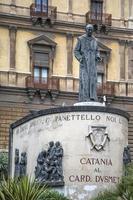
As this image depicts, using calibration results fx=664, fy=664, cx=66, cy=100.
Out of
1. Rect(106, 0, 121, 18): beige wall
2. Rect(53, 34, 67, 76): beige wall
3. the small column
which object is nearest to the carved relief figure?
the small column

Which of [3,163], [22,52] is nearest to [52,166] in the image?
[3,163]

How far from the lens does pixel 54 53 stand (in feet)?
133

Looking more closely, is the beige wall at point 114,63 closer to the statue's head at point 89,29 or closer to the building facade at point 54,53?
the building facade at point 54,53

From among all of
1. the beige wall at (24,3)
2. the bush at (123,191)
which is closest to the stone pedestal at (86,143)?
the bush at (123,191)

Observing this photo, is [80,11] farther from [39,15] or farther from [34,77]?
[34,77]

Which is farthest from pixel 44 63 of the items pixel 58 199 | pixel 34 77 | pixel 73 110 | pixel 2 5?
pixel 58 199

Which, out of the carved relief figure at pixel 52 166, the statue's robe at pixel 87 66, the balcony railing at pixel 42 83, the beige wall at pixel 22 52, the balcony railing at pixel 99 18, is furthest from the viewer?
the balcony railing at pixel 99 18

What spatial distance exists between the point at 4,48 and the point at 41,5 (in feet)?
13.0

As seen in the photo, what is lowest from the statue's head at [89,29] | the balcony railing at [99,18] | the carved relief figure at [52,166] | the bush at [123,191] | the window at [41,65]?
the bush at [123,191]

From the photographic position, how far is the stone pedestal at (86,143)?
1856 cm

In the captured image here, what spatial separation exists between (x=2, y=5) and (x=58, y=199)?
26427 millimetres

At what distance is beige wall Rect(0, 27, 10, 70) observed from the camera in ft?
129

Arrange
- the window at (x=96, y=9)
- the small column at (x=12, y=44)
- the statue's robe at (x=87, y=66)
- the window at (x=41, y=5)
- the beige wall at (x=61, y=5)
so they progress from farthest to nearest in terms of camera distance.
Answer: the window at (x=96, y=9) → the beige wall at (x=61, y=5) → the window at (x=41, y=5) → the small column at (x=12, y=44) → the statue's robe at (x=87, y=66)

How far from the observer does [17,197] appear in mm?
13969
